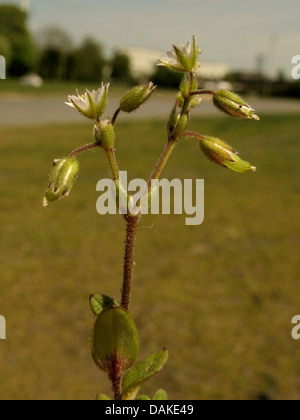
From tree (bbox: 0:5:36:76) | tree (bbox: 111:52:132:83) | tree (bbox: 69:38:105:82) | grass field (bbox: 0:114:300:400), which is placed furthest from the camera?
tree (bbox: 0:5:36:76)

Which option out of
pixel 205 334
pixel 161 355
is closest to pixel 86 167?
pixel 205 334

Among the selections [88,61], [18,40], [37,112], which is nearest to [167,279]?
[37,112]

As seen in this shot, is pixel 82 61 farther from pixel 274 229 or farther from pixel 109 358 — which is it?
pixel 109 358

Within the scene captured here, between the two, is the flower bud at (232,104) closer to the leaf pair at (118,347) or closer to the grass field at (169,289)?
the leaf pair at (118,347)

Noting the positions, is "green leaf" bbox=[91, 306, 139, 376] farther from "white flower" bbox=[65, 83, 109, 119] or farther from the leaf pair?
"white flower" bbox=[65, 83, 109, 119]

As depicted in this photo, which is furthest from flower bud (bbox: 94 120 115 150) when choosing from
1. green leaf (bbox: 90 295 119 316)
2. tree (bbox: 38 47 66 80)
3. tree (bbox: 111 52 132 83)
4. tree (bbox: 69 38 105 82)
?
tree (bbox: 38 47 66 80)

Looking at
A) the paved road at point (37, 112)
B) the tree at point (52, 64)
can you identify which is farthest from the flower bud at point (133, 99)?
the tree at point (52, 64)
